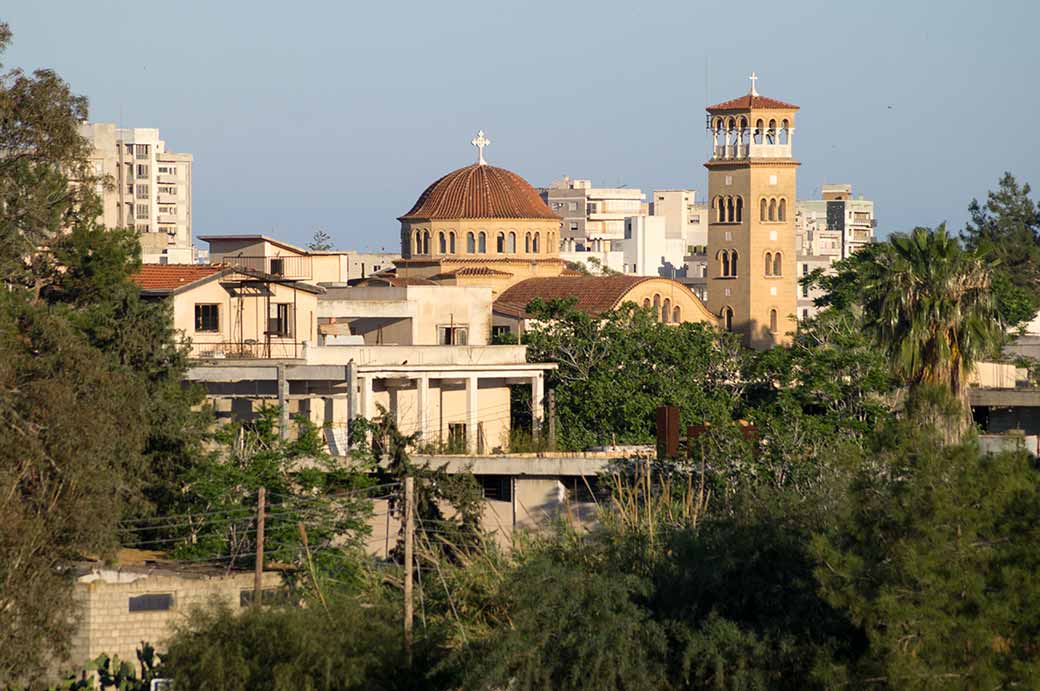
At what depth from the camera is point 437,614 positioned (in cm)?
2762

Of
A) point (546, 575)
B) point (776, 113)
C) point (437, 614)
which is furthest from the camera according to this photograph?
point (776, 113)

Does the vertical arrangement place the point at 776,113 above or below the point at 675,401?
above

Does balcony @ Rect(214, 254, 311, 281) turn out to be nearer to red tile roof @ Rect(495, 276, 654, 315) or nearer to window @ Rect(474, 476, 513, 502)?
red tile roof @ Rect(495, 276, 654, 315)

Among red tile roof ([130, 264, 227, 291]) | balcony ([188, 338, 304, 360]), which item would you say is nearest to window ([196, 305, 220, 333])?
balcony ([188, 338, 304, 360])

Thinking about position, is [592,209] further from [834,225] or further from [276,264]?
[276,264]

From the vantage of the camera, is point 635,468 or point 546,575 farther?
point 635,468

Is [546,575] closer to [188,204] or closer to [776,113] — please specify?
[776,113]

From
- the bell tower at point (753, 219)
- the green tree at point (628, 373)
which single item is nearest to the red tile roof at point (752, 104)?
the bell tower at point (753, 219)

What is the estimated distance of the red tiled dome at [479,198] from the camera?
84.2 meters

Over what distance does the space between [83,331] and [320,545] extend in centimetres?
774

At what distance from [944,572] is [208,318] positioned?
29023 millimetres

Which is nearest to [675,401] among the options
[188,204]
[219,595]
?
[219,595]

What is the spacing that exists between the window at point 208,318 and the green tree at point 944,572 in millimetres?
27327

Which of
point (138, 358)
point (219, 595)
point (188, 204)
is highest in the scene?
point (188, 204)
